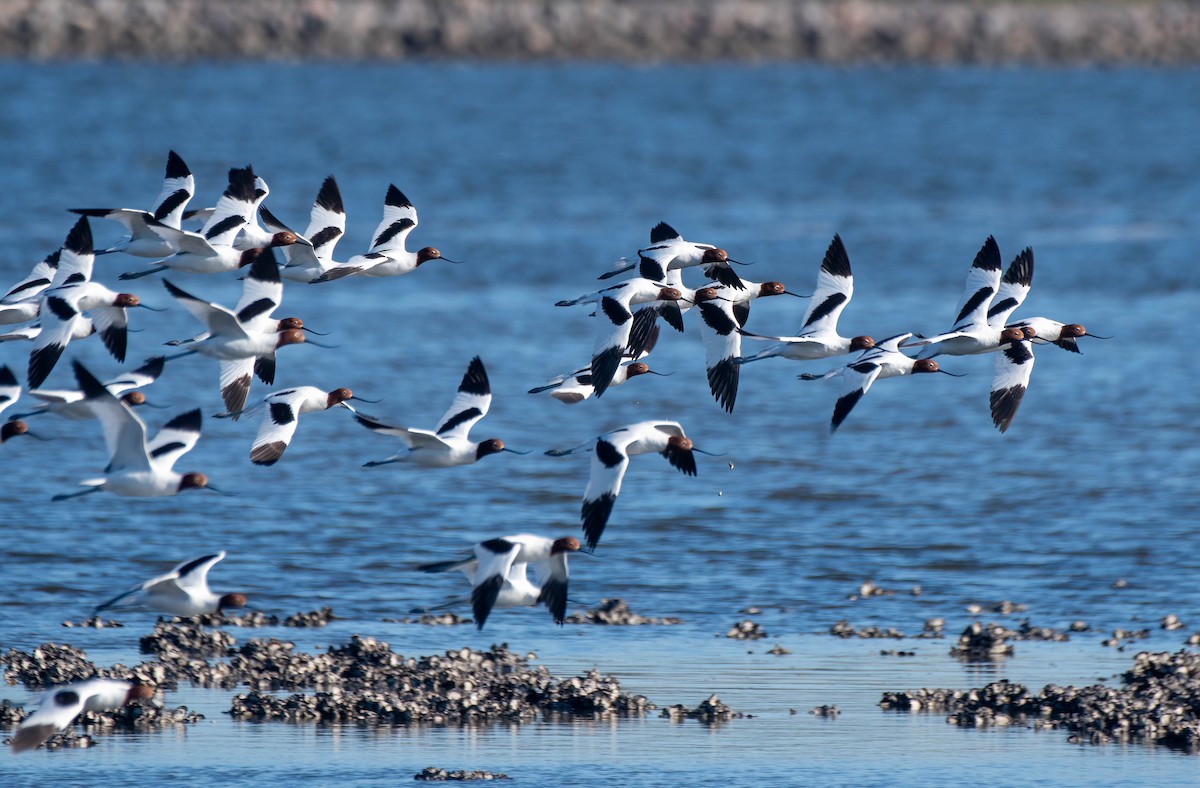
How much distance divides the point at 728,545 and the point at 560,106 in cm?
6628

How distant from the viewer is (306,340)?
52.0 ft

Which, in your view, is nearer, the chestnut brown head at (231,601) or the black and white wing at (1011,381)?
the chestnut brown head at (231,601)

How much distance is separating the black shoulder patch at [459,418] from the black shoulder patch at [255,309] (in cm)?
158

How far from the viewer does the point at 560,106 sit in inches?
3401

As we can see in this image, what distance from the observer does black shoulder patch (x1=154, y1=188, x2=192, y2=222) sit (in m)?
16.8

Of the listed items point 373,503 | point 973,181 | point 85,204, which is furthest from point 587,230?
point 373,503

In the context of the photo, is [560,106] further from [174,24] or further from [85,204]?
[85,204]

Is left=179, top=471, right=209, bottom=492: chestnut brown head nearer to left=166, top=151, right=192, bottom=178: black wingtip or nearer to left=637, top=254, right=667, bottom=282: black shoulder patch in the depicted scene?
left=166, top=151, right=192, bottom=178: black wingtip

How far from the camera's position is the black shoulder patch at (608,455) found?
1400cm

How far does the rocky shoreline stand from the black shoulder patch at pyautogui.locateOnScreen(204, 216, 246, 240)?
8359 cm

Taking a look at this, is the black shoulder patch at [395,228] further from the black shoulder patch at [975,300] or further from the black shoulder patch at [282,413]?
the black shoulder patch at [975,300]

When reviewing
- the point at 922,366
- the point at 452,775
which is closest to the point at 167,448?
the point at 452,775

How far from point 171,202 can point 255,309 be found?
1953 millimetres

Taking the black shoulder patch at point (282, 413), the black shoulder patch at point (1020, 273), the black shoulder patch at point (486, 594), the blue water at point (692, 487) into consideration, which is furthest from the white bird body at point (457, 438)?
the black shoulder patch at point (1020, 273)
